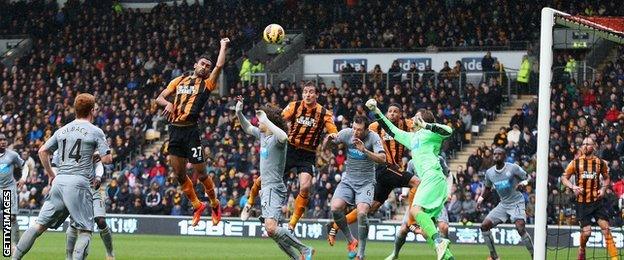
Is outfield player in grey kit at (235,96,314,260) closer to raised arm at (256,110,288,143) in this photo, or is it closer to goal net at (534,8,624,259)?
raised arm at (256,110,288,143)

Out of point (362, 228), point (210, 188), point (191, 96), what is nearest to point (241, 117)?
point (191, 96)

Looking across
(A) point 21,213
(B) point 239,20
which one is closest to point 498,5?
(B) point 239,20

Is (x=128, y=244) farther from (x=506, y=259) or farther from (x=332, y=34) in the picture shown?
(x=332, y=34)

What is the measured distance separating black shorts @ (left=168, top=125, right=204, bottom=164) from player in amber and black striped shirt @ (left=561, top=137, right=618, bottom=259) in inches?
257

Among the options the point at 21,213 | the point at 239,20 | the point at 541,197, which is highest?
the point at 239,20

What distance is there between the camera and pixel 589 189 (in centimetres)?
2159

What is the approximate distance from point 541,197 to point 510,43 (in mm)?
23463

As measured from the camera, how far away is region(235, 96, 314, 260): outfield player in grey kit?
16297 mm

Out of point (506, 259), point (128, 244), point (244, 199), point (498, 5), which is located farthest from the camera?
point (498, 5)

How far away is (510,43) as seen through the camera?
127 feet

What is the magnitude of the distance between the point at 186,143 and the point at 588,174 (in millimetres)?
7128

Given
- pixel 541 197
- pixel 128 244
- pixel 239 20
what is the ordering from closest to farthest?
pixel 541 197, pixel 128 244, pixel 239 20

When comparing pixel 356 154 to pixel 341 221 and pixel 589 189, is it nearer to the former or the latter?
pixel 341 221

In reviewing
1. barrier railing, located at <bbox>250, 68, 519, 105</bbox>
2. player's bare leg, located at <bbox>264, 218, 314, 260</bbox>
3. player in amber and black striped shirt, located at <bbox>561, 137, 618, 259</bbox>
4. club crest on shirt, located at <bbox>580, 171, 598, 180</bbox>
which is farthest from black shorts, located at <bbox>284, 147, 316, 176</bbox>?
barrier railing, located at <bbox>250, 68, 519, 105</bbox>
